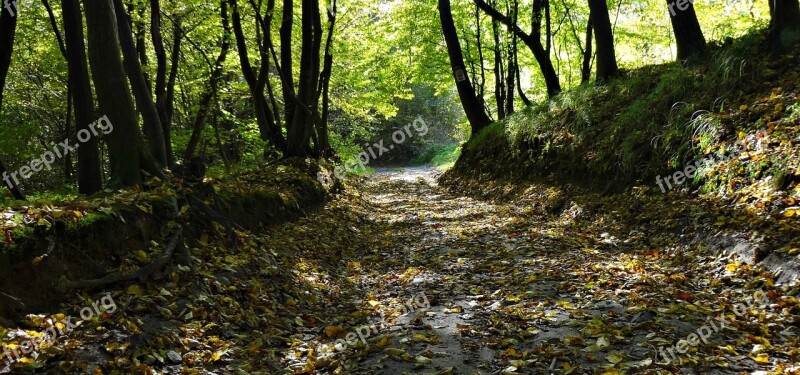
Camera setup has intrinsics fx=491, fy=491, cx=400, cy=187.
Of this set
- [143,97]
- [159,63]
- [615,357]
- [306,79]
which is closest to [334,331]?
[615,357]

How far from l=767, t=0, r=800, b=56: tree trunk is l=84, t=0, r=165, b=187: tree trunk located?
8.45 metres

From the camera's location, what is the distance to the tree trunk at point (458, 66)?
16156 millimetres

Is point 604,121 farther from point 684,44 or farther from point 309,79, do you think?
point 309,79

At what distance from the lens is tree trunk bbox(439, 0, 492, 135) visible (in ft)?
53.0

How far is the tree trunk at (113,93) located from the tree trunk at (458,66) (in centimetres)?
1183

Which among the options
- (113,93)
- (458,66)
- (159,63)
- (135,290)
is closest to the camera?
(135,290)

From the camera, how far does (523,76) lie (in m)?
29.9

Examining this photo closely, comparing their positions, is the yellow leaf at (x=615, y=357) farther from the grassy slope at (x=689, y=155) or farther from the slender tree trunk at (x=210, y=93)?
the slender tree trunk at (x=210, y=93)

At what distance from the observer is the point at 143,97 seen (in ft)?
23.5

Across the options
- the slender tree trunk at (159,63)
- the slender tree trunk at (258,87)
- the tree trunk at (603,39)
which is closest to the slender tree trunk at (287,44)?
the slender tree trunk at (258,87)

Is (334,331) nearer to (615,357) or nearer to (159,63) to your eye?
(615,357)

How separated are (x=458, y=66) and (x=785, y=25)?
1028 cm

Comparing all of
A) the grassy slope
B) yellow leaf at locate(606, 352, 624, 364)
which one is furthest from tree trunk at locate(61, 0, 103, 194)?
the grassy slope

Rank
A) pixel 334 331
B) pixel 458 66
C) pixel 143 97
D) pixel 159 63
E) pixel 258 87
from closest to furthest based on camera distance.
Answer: pixel 334 331 < pixel 143 97 < pixel 159 63 < pixel 258 87 < pixel 458 66
